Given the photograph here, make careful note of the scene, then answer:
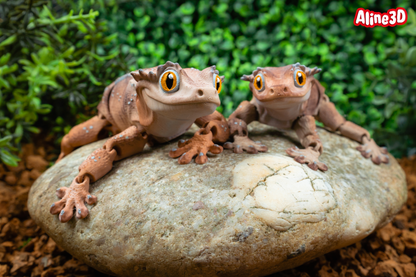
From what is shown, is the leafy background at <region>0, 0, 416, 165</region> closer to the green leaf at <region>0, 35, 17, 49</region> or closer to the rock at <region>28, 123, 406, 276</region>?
the green leaf at <region>0, 35, 17, 49</region>

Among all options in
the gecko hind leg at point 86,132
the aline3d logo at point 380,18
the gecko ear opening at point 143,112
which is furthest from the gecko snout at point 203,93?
the aline3d logo at point 380,18

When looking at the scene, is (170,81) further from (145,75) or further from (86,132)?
(86,132)

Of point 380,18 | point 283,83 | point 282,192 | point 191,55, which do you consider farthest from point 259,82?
point 380,18

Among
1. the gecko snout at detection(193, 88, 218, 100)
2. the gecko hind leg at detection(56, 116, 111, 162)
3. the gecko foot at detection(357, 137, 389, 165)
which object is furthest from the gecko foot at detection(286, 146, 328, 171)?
the gecko hind leg at detection(56, 116, 111, 162)

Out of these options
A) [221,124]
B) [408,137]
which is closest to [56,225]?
[221,124]

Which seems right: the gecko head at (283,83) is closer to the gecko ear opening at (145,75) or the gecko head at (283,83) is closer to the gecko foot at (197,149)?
the gecko foot at (197,149)
